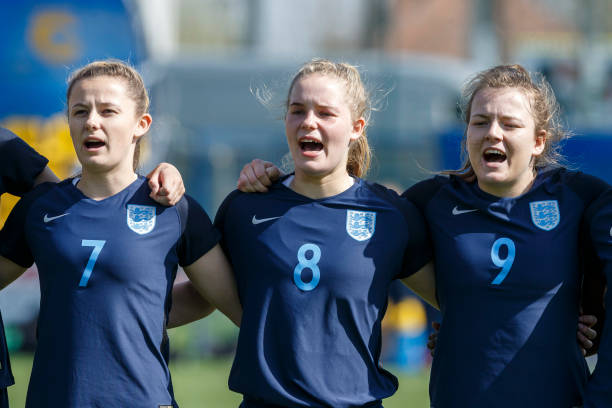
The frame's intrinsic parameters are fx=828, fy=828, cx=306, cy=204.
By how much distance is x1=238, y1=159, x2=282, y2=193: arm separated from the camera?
10.7 ft

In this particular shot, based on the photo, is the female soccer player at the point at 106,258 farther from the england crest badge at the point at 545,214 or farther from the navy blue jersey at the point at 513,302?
the england crest badge at the point at 545,214

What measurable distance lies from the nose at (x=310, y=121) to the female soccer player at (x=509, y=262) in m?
0.30

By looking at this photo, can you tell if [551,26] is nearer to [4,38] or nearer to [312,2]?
[312,2]

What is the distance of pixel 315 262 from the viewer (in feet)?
9.99

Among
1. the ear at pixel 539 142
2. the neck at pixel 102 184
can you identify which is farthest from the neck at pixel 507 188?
the neck at pixel 102 184

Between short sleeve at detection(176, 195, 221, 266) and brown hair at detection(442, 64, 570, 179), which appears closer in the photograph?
short sleeve at detection(176, 195, 221, 266)

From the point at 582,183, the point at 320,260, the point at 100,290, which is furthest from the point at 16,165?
the point at 582,183

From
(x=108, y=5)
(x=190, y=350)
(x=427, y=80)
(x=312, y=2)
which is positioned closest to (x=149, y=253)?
(x=108, y=5)

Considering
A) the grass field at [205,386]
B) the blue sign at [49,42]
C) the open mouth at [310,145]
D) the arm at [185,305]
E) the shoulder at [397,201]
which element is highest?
the blue sign at [49,42]

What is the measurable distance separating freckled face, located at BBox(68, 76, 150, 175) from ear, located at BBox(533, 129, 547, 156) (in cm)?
157

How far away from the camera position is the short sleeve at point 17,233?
10.1 ft

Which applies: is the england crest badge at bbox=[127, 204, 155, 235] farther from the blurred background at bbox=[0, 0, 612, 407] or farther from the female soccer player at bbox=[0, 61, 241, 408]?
the blurred background at bbox=[0, 0, 612, 407]

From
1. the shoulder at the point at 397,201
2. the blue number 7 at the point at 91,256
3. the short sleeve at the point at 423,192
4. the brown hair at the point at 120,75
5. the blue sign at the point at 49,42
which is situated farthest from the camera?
the blue sign at the point at 49,42

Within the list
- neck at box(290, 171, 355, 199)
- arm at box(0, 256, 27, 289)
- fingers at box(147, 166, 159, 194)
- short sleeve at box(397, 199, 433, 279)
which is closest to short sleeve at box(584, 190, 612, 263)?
short sleeve at box(397, 199, 433, 279)
